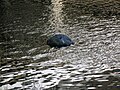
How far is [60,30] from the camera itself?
35.4 m

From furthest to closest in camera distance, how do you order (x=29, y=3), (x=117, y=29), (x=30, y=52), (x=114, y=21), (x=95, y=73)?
(x=29, y=3) < (x=114, y=21) < (x=117, y=29) < (x=30, y=52) < (x=95, y=73)

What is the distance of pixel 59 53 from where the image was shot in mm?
27219

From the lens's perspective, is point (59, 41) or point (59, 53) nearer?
point (59, 53)

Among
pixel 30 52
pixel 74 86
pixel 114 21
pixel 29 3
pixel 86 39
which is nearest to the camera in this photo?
pixel 74 86

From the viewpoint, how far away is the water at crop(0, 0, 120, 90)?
21009mm

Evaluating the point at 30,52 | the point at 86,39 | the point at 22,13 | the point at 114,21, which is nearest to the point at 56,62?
the point at 30,52

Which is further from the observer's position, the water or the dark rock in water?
the dark rock in water

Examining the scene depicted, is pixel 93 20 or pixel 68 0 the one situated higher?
pixel 68 0

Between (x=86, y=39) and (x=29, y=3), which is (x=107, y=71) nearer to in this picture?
(x=86, y=39)

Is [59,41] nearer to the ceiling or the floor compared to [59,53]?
nearer to the ceiling

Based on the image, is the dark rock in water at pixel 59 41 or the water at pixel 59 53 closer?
the water at pixel 59 53

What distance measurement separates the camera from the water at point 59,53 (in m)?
21.0

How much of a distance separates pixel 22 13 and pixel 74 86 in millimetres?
26262

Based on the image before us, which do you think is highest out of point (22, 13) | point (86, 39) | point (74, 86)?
point (22, 13)
